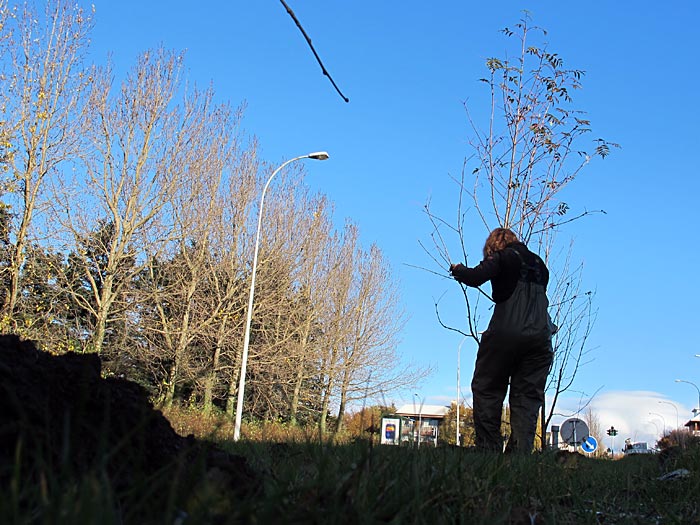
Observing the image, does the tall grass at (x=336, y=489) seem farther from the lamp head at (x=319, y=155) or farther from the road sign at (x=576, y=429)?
the lamp head at (x=319, y=155)

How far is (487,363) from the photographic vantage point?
580 centimetres

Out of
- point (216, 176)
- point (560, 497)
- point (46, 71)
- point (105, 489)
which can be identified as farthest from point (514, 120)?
point (216, 176)

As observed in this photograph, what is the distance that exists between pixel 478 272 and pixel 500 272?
32cm

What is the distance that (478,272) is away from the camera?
554 cm

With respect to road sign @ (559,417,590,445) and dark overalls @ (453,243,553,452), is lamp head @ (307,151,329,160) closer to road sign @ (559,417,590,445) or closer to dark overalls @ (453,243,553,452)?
road sign @ (559,417,590,445)

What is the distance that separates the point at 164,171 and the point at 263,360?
9.35 m

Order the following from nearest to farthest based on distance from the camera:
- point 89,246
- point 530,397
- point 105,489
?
1. point 105,489
2. point 530,397
3. point 89,246

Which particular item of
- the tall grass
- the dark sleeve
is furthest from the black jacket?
the tall grass

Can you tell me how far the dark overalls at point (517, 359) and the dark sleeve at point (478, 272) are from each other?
38mm

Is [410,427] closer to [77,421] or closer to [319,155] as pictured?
[77,421]

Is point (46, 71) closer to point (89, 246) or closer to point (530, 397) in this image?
point (89, 246)

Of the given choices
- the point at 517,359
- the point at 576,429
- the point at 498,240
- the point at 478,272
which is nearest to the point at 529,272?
the point at 498,240

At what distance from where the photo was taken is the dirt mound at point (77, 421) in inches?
56.6

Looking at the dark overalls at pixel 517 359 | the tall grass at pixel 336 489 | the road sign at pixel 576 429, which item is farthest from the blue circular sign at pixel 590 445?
the tall grass at pixel 336 489
